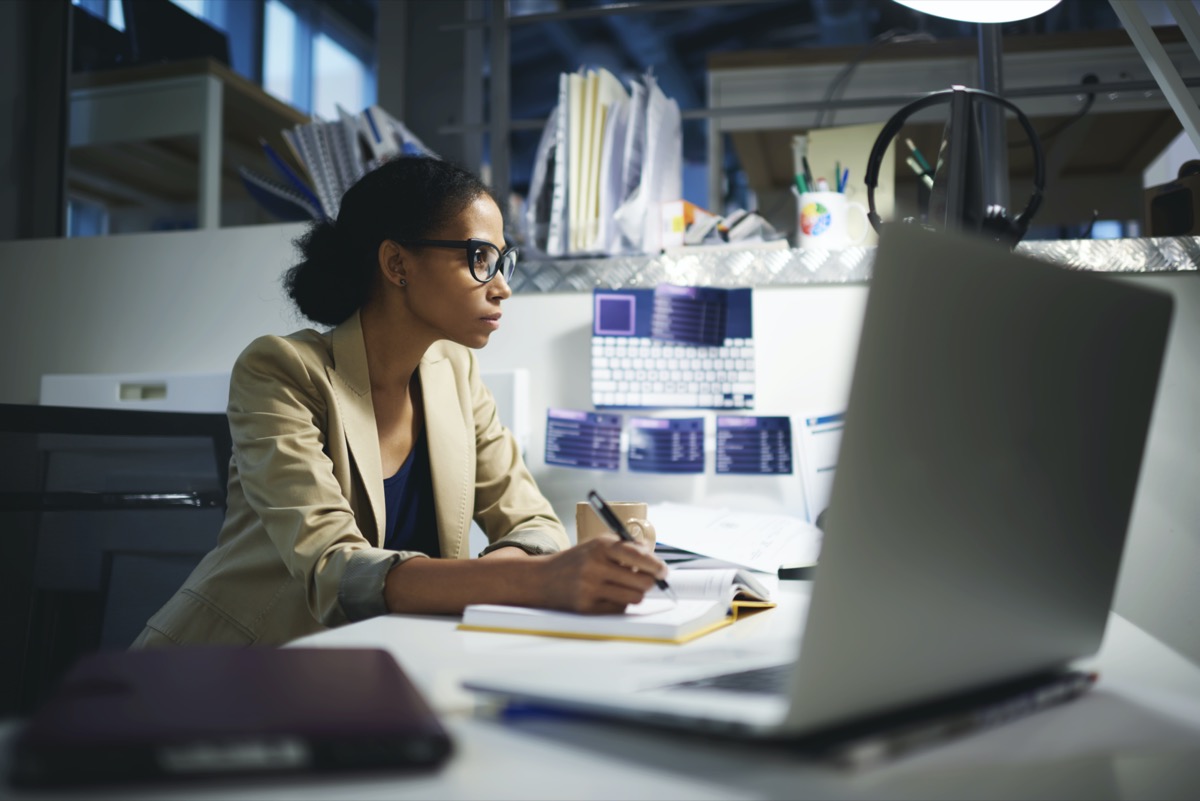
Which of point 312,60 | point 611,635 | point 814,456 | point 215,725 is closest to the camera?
point 215,725

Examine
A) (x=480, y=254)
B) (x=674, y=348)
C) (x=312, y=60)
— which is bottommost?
(x=674, y=348)

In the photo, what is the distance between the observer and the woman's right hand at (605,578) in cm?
86

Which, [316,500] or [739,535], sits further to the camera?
[739,535]

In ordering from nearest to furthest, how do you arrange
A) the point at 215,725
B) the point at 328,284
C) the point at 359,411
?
the point at 215,725 < the point at 359,411 < the point at 328,284

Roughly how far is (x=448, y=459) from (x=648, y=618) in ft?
2.23

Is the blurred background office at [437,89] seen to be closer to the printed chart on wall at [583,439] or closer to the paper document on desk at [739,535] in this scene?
the printed chart on wall at [583,439]

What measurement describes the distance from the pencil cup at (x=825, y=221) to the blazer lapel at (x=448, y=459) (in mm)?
711

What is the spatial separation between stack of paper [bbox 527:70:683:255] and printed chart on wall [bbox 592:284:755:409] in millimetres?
115

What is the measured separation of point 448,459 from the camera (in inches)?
56.7

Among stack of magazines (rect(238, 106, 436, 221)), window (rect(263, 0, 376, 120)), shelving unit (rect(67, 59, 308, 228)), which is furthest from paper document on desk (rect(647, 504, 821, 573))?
window (rect(263, 0, 376, 120))

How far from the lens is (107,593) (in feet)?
4.48

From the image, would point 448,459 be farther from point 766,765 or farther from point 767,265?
point 766,765

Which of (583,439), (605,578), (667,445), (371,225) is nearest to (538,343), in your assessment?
(583,439)

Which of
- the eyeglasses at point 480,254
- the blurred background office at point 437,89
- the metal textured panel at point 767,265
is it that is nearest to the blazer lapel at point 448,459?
the eyeglasses at point 480,254
